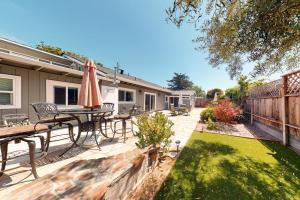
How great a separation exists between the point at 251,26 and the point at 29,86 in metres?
8.27

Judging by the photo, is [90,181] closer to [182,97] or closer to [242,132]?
[242,132]

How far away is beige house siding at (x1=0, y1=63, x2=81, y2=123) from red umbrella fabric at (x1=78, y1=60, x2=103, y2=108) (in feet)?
12.0

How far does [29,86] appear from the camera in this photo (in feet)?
23.0

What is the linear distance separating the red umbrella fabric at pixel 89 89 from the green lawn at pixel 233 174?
2.98m

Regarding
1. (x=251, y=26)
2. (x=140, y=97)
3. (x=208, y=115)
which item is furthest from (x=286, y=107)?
(x=140, y=97)

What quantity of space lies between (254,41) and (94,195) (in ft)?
15.1

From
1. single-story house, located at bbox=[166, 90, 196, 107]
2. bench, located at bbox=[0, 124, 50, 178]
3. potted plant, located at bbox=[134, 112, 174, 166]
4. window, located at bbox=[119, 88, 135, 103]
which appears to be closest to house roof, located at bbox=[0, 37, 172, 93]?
window, located at bbox=[119, 88, 135, 103]

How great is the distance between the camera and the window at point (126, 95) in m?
13.6

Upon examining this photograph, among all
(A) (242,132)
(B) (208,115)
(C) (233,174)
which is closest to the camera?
(C) (233,174)

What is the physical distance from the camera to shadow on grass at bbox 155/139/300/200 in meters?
2.83

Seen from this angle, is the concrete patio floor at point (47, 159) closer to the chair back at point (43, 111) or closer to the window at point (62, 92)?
the chair back at point (43, 111)

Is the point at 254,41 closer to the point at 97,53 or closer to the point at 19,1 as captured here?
the point at 19,1

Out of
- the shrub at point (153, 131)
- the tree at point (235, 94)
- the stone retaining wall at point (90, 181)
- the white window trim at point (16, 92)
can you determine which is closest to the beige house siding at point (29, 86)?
the white window trim at point (16, 92)

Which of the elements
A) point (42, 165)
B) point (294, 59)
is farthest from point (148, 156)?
point (294, 59)
